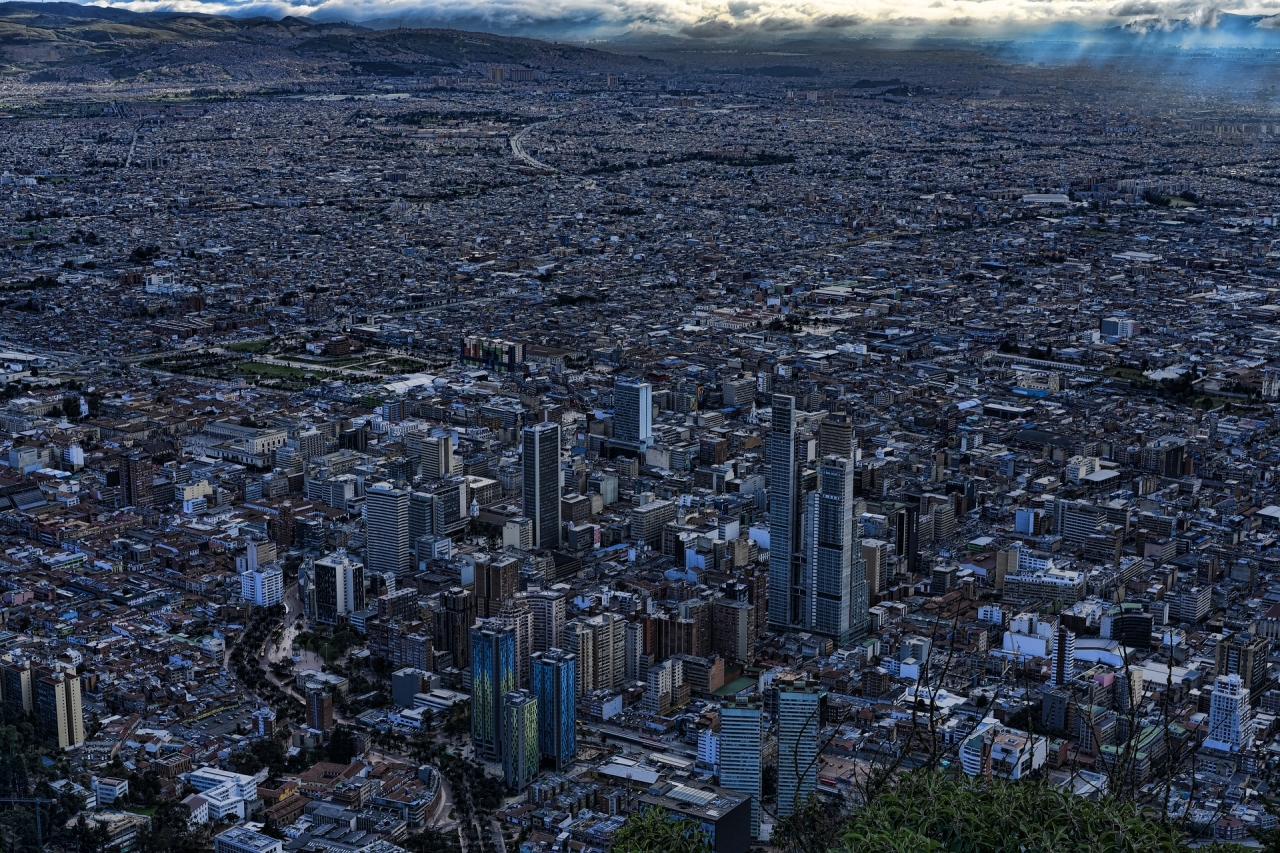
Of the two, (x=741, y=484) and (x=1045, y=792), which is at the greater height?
(x=1045, y=792)

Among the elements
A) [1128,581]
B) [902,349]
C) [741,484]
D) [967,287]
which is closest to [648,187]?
[967,287]

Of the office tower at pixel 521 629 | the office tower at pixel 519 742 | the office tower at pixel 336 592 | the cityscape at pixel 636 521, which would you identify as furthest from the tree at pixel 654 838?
the office tower at pixel 336 592

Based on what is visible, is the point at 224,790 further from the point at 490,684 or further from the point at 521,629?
the point at 521,629

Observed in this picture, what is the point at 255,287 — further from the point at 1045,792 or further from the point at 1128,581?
the point at 1045,792

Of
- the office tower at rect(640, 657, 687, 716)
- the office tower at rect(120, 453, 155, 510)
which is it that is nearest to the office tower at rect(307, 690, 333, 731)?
the office tower at rect(640, 657, 687, 716)

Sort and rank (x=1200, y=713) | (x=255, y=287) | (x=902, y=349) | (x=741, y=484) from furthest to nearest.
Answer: (x=255, y=287) < (x=902, y=349) < (x=741, y=484) < (x=1200, y=713)

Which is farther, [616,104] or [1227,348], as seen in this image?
[616,104]

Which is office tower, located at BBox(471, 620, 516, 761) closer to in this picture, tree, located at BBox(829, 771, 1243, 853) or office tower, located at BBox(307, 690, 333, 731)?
office tower, located at BBox(307, 690, 333, 731)
